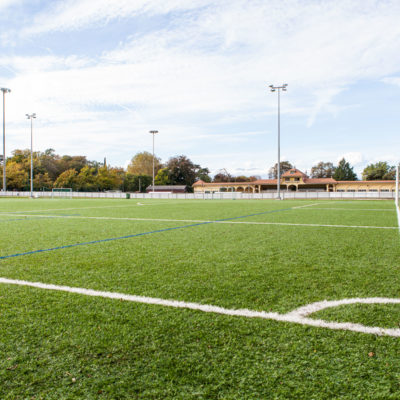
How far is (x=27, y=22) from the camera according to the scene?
12484mm

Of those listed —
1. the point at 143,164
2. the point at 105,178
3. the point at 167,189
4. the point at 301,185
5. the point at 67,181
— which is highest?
the point at 143,164

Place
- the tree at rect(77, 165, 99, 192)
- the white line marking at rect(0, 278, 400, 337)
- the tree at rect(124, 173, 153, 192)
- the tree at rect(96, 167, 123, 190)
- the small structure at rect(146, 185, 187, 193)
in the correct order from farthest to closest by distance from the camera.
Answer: the tree at rect(124, 173, 153, 192), the small structure at rect(146, 185, 187, 193), the tree at rect(96, 167, 123, 190), the tree at rect(77, 165, 99, 192), the white line marking at rect(0, 278, 400, 337)

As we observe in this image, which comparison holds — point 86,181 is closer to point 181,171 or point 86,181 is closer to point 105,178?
point 105,178

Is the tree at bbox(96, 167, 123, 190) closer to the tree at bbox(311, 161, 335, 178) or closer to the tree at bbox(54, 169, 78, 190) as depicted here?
the tree at bbox(54, 169, 78, 190)

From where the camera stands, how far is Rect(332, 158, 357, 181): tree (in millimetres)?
89812

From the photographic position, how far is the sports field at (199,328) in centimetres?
144

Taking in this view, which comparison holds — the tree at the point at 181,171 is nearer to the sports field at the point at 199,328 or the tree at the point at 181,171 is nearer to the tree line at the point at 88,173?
the tree line at the point at 88,173

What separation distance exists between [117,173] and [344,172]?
6030cm

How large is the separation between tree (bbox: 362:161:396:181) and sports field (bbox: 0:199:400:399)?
A: 86677 mm

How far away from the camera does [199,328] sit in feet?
6.52

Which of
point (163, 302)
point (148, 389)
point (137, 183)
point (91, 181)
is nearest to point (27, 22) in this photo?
point (163, 302)

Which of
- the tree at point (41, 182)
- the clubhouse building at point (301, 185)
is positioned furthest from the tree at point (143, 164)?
the tree at point (41, 182)

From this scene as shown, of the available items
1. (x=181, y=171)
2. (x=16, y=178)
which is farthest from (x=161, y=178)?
(x=16, y=178)

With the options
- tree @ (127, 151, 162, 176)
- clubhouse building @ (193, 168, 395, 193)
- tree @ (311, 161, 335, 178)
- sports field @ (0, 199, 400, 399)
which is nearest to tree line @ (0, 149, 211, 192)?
tree @ (127, 151, 162, 176)
